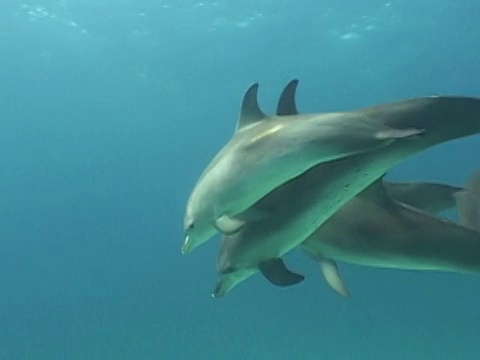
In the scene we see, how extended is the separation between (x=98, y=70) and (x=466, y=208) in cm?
2118

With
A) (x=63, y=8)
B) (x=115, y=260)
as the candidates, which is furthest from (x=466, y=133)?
(x=115, y=260)

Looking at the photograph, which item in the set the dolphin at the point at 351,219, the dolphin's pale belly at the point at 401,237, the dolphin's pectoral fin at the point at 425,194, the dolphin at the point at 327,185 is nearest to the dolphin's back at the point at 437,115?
the dolphin at the point at 327,185

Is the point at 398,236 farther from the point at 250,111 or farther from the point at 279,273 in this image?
the point at 250,111

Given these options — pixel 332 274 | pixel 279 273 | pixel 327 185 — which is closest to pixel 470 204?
pixel 332 274

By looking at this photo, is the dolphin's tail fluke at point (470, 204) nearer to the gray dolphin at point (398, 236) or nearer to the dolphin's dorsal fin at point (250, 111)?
the gray dolphin at point (398, 236)

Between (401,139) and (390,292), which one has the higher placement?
(401,139)

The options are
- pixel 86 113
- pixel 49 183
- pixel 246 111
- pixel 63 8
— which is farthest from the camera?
pixel 49 183

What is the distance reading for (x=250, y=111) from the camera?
21.5 ft

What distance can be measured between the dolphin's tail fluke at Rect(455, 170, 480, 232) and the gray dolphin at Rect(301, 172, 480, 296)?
313 millimetres

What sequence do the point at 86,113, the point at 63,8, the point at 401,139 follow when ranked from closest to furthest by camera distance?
the point at 401,139, the point at 63,8, the point at 86,113

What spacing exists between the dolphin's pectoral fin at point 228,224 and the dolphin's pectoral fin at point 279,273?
24.5 inches

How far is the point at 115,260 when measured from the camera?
36.1 meters

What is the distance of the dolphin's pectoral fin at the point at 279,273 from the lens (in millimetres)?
6141

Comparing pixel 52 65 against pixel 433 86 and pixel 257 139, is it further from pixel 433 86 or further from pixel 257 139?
pixel 257 139
